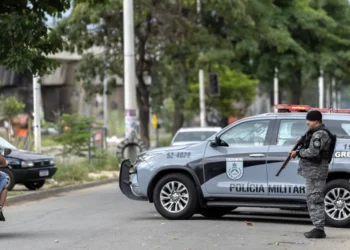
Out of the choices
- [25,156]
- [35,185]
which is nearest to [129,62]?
[35,185]

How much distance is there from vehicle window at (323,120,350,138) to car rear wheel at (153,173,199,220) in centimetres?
241

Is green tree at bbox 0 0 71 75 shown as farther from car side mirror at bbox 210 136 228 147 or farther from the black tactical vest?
the black tactical vest

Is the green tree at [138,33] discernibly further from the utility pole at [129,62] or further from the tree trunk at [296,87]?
the tree trunk at [296,87]

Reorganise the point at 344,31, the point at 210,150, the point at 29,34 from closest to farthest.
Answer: the point at 210,150 < the point at 29,34 < the point at 344,31

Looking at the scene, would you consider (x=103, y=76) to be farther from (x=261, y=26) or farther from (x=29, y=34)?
(x=29, y=34)

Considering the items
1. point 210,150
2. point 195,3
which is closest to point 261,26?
point 195,3

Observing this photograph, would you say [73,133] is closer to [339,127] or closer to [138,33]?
[138,33]

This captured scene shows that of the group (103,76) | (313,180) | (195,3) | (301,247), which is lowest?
(301,247)

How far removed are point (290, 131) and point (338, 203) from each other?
1.41m

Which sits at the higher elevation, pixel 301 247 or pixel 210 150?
pixel 210 150

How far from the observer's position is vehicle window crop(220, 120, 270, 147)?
13453 mm

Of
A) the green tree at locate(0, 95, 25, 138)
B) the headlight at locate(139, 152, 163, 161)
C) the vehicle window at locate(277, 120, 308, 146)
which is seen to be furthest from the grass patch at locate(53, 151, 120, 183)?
the vehicle window at locate(277, 120, 308, 146)

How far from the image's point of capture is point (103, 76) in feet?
115

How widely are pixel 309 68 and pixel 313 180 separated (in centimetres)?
2792
